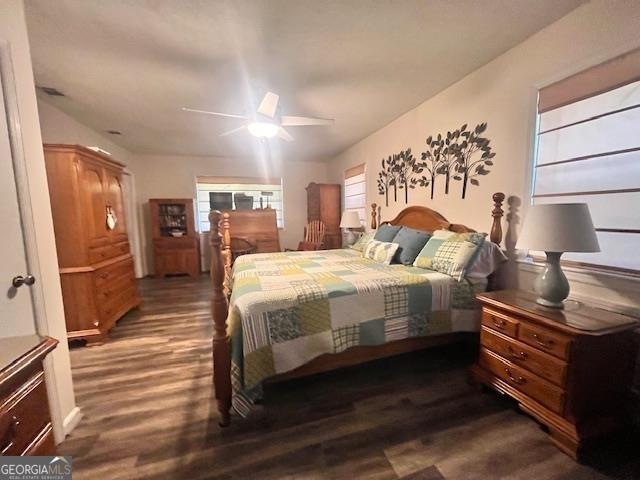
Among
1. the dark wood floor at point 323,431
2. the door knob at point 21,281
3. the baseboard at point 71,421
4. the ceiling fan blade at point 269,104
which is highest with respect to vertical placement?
the ceiling fan blade at point 269,104

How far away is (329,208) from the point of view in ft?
17.4

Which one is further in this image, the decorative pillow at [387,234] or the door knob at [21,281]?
the decorative pillow at [387,234]

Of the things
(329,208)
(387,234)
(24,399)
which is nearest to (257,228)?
(329,208)

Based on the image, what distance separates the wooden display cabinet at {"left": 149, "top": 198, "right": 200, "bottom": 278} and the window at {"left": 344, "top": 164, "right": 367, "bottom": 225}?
3.02 meters

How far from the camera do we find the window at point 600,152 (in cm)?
155

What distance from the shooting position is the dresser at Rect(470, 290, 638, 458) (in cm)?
134

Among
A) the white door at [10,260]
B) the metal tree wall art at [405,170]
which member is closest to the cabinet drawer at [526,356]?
the metal tree wall art at [405,170]

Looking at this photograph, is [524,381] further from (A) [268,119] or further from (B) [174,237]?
(B) [174,237]

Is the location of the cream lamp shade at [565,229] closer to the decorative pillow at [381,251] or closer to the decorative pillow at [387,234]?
the decorative pillow at [381,251]

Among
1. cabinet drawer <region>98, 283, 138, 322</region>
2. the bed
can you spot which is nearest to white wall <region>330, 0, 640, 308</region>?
the bed

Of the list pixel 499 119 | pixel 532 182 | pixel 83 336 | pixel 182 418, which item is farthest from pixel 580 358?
pixel 83 336

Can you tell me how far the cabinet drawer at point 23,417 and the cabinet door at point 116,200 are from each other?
2556mm

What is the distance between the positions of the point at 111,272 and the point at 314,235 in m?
3.24

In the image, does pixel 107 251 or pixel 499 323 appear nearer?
pixel 499 323
